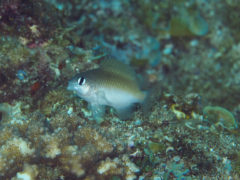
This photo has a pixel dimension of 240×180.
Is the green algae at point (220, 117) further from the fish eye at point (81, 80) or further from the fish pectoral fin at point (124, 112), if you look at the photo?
the fish eye at point (81, 80)

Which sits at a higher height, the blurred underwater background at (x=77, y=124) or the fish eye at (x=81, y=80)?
the fish eye at (x=81, y=80)

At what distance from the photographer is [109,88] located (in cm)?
316

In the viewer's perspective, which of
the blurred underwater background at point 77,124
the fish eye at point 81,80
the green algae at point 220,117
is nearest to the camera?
the blurred underwater background at point 77,124

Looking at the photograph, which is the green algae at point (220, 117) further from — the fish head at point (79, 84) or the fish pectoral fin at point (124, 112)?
the fish head at point (79, 84)

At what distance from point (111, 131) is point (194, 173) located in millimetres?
1193

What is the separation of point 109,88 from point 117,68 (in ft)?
1.18

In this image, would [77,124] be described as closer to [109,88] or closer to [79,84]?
[79,84]

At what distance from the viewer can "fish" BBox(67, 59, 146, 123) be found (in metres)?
3.04

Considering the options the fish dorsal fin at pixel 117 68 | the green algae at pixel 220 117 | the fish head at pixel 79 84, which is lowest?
the green algae at pixel 220 117

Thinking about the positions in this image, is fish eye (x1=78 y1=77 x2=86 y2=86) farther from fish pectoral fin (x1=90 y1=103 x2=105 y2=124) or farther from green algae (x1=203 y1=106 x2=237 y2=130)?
green algae (x1=203 y1=106 x2=237 y2=130)

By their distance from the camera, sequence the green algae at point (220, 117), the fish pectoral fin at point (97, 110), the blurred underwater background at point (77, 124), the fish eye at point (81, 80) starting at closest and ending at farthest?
the blurred underwater background at point (77, 124)
the fish eye at point (81, 80)
the fish pectoral fin at point (97, 110)
the green algae at point (220, 117)

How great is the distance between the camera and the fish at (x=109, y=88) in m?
3.04

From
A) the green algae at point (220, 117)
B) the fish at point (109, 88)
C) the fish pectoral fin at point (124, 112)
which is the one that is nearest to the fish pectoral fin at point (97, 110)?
the fish at point (109, 88)

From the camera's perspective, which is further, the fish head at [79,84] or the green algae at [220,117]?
the green algae at [220,117]
